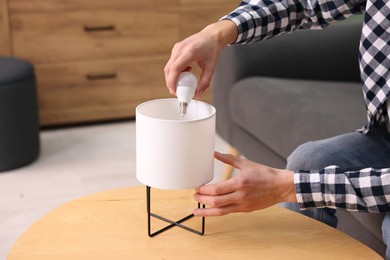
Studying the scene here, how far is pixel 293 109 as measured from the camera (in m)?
1.98

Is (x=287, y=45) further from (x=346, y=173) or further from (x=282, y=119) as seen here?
(x=346, y=173)

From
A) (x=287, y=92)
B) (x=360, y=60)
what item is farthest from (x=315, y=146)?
(x=287, y=92)

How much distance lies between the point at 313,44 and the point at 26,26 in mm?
1174

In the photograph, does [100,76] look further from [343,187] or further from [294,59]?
[343,187]

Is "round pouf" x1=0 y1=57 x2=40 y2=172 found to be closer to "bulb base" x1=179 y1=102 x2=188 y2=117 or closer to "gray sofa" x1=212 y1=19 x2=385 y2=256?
"gray sofa" x1=212 y1=19 x2=385 y2=256

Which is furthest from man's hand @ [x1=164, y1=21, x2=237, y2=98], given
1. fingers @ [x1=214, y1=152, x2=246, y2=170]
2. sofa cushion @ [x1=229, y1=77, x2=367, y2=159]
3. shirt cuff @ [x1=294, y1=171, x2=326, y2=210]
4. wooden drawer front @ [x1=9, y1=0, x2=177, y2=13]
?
wooden drawer front @ [x1=9, y1=0, x2=177, y2=13]

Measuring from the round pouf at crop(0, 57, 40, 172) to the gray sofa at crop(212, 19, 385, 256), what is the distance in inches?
27.0

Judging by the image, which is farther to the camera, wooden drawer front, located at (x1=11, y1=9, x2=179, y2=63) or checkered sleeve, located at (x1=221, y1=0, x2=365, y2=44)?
wooden drawer front, located at (x1=11, y1=9, x2=179, y2=63)

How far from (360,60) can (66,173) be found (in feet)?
4.36

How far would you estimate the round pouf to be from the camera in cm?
240

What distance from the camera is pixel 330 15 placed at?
1510mm

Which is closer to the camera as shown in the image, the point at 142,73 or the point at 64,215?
the point at 64,215

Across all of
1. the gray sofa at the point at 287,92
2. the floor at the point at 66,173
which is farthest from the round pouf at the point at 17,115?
the gray sofa at the point at 287,92

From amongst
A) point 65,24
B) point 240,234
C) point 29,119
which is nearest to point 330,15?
point 240,234
